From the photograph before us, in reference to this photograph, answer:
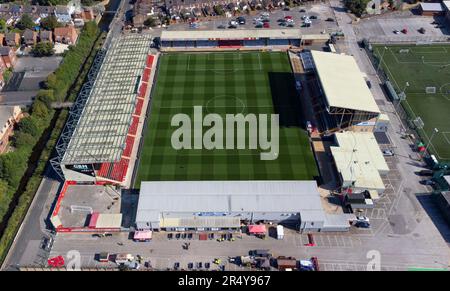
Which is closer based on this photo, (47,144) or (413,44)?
(47,144)

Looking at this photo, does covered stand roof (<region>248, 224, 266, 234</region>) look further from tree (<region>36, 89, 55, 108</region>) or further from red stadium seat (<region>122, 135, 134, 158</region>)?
tree (<region>36, 89, 55, 108</region>)

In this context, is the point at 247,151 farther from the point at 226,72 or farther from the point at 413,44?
the point at 413,44

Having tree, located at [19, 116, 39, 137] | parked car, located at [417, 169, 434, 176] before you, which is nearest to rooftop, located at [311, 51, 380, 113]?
parked car, located at [417, 169, 434, 176]

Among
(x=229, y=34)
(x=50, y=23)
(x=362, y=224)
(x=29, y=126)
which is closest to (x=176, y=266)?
(x=362, y=224)

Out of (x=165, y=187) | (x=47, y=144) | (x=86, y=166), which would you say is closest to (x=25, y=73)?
(x=47, y=144)

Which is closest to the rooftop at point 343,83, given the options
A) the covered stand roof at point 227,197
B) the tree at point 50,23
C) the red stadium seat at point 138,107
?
the covered stand roof at point 227,197
